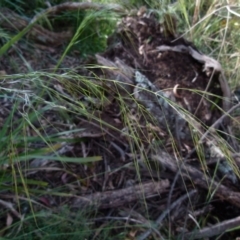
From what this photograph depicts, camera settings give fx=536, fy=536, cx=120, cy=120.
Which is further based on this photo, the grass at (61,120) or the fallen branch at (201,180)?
the fallen branch at (201,180)

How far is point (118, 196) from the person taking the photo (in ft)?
7.73

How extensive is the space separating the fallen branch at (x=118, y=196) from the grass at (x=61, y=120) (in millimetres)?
60

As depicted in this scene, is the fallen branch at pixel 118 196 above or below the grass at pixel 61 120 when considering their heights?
below

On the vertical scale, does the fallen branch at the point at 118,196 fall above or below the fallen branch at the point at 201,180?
below

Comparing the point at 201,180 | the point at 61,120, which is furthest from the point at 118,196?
the point at 61,120

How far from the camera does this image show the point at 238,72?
2.89 meters

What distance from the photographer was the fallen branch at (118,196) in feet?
7.56

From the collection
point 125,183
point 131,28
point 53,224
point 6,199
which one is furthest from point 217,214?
point 131,28

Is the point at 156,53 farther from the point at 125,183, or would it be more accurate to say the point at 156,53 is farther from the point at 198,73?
the point at 125,183

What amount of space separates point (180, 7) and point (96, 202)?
52.7 inches

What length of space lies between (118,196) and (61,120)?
1.73 ft

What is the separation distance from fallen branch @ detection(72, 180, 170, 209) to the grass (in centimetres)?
6

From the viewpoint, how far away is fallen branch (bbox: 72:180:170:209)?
230 centimetres

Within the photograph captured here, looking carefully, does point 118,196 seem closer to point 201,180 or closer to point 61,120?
point 201,180
